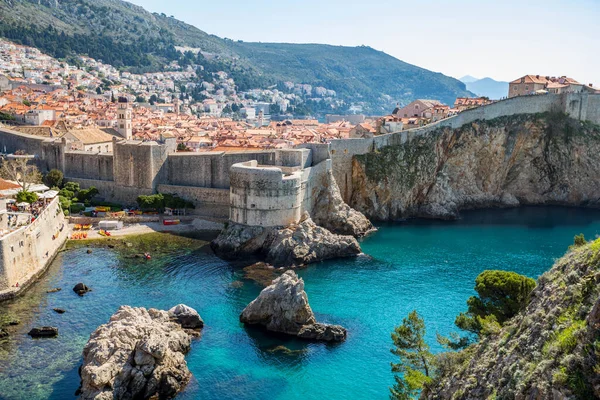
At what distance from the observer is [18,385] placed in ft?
66.1

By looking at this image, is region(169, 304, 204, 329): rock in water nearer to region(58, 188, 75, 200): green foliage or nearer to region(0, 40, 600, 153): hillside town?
region(58, 188, 75, 200): green foliage

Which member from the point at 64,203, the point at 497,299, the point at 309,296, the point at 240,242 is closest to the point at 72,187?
the point at 64,203

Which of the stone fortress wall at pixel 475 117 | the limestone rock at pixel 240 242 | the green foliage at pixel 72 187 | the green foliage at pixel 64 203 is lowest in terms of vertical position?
the limestone rock at pixel 240 242

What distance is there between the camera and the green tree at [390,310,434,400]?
657 inches

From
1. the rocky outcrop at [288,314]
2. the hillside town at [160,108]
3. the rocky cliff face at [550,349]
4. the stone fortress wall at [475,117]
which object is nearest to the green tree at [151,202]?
the hillside town at [160,108]

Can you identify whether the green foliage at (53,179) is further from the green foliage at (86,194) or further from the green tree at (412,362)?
the green tree at (412,362)

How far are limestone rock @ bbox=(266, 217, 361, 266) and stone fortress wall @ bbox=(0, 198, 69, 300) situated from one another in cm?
1278

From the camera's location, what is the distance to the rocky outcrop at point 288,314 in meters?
24.9

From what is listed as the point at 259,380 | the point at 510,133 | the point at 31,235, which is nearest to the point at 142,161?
the point at 31,235

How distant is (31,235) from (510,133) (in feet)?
142

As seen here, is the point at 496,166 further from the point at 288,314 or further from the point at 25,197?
the point at 25,197

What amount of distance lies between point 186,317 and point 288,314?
448cm

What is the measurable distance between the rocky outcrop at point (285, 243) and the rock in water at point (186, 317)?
32.3 ft

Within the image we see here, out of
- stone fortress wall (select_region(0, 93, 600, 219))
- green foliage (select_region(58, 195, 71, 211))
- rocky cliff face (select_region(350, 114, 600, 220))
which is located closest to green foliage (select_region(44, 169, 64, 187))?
stone fortress wall (select_region(0, 93, 600, 219))
